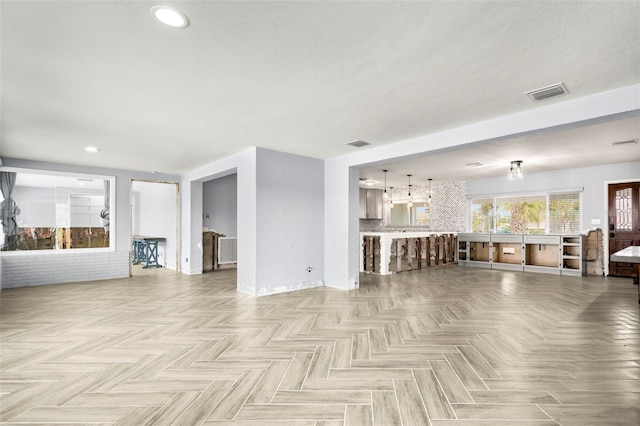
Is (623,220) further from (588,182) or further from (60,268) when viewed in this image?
(60,268)

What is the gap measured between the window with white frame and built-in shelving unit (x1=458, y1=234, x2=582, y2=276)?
0.50m

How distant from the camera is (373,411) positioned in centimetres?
191

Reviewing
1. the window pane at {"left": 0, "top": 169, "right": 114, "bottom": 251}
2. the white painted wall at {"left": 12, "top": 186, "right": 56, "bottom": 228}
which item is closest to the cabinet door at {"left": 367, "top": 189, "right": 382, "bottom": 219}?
the window pane at {"left": 0, "top": 169, "right": 114, "bottom": 251}

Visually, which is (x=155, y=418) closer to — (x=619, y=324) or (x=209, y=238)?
(x=619, y=324)

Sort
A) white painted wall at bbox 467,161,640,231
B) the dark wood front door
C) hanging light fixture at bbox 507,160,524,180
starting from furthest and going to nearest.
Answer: white painted wall at bbox 467,161,640,231, the dark wood front door, hanging light fixture at bbox 507,160,524,180

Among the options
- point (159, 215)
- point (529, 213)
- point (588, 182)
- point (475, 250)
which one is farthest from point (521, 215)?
point (159, 215)

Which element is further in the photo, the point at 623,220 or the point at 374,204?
the point at 374,204

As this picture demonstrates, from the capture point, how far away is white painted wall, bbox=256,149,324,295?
501 cm

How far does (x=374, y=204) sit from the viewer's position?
404 inches

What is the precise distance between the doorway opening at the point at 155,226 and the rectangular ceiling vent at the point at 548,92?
7.14 metres

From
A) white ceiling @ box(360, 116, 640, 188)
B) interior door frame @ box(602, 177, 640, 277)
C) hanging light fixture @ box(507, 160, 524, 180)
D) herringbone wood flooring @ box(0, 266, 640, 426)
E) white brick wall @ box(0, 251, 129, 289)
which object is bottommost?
herringbone wood flooring @ box(0, 266, 640, 426)

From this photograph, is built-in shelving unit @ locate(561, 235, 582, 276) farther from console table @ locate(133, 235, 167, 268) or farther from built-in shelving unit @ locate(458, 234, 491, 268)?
console table @ locate(133, 235, 167, 268)

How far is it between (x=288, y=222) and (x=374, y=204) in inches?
214

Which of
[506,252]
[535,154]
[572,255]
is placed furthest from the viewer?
[506,252]
